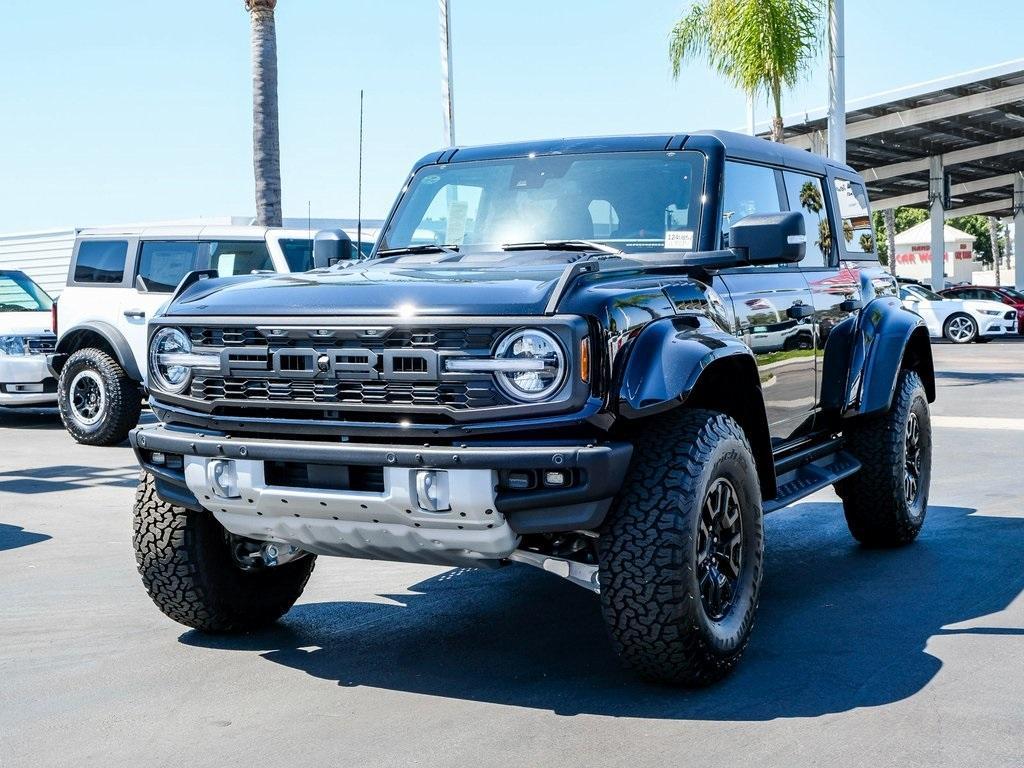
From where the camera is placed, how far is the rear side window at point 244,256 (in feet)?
41.2

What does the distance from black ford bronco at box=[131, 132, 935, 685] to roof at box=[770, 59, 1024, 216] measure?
1072 inches

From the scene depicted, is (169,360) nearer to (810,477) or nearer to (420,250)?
(420,250)

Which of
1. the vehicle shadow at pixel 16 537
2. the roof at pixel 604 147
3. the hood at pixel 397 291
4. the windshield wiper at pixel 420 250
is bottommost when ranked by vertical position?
the vehicle shadow at pixel 16 537

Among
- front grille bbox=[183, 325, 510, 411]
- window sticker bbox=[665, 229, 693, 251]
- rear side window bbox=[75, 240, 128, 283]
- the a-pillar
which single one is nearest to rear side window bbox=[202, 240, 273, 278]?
rear side window bbox=[75, 240, 128, 283]

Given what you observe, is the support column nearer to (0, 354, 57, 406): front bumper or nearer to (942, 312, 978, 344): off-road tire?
(942, 312, 978, 344): off-road tire

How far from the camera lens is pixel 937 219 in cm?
4297

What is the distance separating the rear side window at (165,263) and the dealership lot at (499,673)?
540 centimetres

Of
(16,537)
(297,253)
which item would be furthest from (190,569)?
(297,253)

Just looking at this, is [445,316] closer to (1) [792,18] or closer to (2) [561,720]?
(2) [561,720]

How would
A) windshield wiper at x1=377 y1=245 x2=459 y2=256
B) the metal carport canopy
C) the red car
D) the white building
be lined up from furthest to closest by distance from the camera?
1. the white building
2. the metal carport canopy
3. the red car
4. windshield wiper at x1=377 y1=245 x2=459 y2=256

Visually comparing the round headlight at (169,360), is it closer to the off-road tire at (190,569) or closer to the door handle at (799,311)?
the off-road tire at (190,569)

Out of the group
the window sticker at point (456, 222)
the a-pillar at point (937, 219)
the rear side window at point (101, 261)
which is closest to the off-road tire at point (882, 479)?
the window sticker at point (456, 222)

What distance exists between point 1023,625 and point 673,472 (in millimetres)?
1964

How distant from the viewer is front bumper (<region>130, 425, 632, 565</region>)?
408 cm
